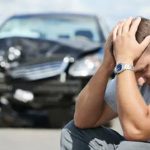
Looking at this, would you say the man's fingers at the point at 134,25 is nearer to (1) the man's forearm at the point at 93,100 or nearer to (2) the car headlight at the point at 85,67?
(1) the man's forearm at the point at 93,100

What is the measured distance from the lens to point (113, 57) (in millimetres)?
3252

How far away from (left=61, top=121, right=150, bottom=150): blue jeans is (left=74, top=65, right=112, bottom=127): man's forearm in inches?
1.8

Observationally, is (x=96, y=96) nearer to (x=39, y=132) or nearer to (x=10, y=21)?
(x=39, y=132)

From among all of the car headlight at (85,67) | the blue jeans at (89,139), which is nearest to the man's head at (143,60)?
the blue jeans at (89,139)

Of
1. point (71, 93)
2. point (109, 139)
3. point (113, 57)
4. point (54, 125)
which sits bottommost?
point (54, 125)

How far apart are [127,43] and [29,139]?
134 inches

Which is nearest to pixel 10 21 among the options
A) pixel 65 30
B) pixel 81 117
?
pixel 65 30

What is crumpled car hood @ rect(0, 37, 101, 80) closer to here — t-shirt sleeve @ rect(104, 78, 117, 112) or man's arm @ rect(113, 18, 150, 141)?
t-shirt sleeve @ rect(104, 78, 117, 112)

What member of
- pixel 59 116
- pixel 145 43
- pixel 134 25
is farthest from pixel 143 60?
pixel 59 116

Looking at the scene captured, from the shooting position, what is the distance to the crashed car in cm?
657

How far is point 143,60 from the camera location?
305 centimetres

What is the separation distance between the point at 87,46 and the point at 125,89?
3.83m

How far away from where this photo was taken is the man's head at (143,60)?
119 inches

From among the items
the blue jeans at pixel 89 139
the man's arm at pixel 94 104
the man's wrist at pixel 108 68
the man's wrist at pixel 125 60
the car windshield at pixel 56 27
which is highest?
the man's wrist at pixel 125 60
